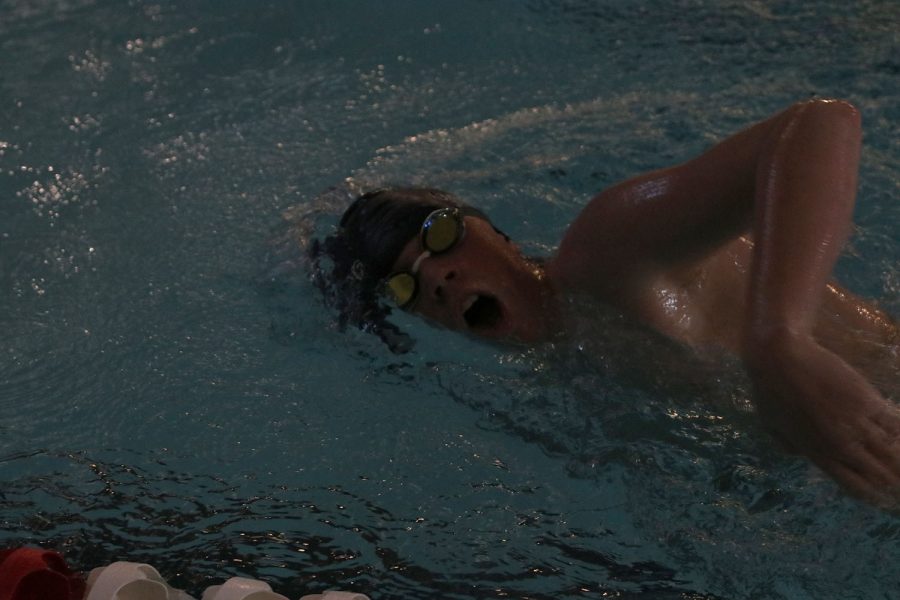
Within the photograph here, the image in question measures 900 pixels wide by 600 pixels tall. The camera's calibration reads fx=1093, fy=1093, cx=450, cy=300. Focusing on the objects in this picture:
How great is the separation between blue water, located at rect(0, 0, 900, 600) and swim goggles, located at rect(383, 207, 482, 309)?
0.22m

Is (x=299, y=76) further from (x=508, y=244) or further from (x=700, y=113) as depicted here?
(x=508, y=244)

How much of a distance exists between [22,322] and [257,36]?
1673 mm

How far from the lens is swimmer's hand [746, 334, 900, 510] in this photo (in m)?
1.37

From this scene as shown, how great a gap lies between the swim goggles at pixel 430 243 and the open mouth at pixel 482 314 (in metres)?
0.13

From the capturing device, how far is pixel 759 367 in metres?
1.46

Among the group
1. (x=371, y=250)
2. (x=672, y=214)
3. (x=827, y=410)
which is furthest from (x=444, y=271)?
(x=827, y=410)

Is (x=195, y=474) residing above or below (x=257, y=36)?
below

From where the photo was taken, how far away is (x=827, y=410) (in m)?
1.37

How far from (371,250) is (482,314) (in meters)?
0.31

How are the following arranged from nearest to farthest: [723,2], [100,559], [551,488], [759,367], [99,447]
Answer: [759,367], [100,559], [551,488], [99,447], [723,2]

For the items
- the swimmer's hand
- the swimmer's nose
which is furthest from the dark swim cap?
the swimmer's hand

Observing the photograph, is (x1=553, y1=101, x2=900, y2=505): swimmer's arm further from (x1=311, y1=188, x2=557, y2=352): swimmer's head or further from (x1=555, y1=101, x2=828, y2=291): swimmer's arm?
(x1=311, y1=188, x2=557, y2=352): swimmer's head

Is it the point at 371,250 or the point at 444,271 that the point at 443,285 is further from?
the point at 371,250

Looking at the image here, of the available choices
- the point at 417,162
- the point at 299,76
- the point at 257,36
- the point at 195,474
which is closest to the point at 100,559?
the point at 195,474
